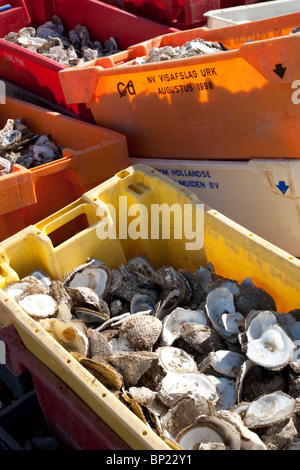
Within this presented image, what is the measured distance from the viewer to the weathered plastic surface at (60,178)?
2.76 meters

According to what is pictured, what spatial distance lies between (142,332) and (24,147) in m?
1.84

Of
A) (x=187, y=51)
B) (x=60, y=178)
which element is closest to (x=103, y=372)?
(x=60, y=178)

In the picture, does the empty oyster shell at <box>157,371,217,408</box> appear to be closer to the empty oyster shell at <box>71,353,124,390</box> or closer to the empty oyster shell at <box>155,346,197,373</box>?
the empty oyster shell at <box>155,346,197,373</box>

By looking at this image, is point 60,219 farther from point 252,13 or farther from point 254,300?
point 252,13

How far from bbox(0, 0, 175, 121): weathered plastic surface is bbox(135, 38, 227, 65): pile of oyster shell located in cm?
57

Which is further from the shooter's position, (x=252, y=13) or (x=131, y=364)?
(x=252, y=13)

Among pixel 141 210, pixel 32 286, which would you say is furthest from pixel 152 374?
pixel 141 210

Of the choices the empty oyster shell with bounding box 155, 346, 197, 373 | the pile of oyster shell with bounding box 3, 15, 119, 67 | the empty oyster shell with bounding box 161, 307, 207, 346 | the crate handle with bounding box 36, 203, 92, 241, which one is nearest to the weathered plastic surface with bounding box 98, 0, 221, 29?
the pile of oyster shell with bounding box 3, 15, 119, 67

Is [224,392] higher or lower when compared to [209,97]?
lower

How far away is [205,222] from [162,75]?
3.08 feet

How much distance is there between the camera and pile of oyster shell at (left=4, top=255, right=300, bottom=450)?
5.81 ft

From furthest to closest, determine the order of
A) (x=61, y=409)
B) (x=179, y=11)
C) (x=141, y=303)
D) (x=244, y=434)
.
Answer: (x=179, y=11) → (x=141, y=303) → (x=61, y=409) → (x=244, y=434)

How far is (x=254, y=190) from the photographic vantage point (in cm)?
295

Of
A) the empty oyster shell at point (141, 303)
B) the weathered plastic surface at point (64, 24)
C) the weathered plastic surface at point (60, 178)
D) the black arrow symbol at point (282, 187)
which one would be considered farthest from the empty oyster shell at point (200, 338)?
the weathered plastic surface at point (64, 24)
